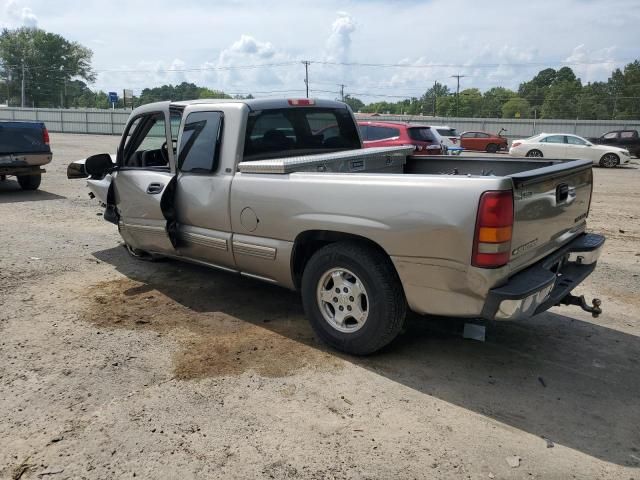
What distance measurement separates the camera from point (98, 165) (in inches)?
229

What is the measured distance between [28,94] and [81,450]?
10958 centimetres

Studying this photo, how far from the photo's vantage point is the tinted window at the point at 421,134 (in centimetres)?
1692

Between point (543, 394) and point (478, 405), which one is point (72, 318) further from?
point (543, 394)

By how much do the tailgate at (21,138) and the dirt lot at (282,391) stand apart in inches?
262

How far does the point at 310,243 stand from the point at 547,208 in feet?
5.62

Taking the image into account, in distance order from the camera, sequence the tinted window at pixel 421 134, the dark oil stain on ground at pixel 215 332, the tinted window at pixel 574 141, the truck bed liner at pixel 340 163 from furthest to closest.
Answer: the tinted window at pixel 574 141 → the tinted window at pixel 421 134 → the truck bed liner at pixel 340 163 → the dark oil stain on ground at pixel 215 332

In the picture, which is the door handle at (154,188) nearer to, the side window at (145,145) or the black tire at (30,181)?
the side window at (145,145)

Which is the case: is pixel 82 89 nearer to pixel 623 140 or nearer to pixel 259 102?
pixel 623 140

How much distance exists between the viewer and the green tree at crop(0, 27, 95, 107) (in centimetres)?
9531

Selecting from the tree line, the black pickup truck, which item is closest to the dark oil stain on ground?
the black pickup truck

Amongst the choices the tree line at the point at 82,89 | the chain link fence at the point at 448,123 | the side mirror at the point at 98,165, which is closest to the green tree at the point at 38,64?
the tree line at the point at 82,89

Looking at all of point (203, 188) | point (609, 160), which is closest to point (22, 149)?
point (203, 188)

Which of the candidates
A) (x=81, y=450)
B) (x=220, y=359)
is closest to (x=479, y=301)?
(x=220, y=359)

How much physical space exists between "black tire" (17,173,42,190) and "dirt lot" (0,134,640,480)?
23.9 feet
